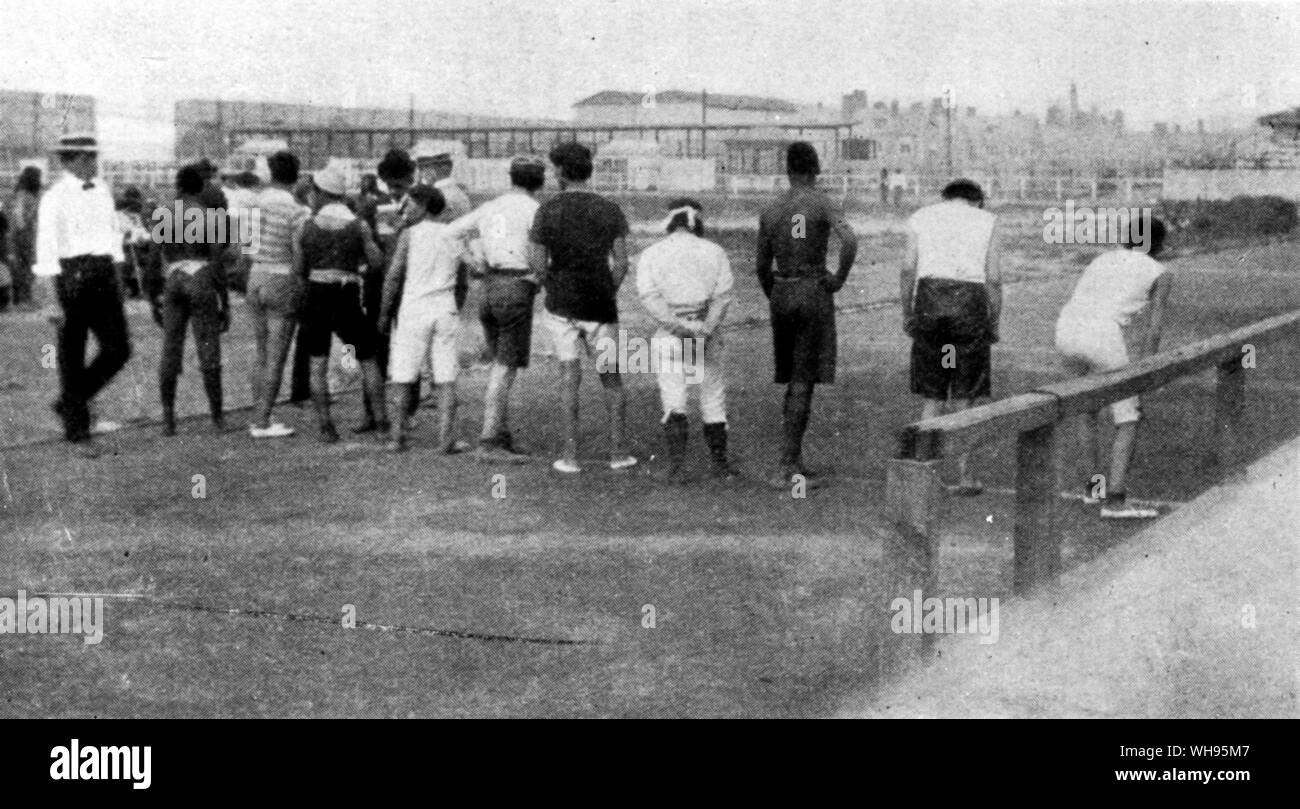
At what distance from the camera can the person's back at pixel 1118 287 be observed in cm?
805

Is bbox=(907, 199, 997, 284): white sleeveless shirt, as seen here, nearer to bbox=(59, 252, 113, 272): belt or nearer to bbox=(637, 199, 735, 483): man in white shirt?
bbox=(637, 199, 735, 483): man in white shirt

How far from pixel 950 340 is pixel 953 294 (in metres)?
0.26

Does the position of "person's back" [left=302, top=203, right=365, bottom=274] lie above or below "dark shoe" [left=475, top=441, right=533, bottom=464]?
above

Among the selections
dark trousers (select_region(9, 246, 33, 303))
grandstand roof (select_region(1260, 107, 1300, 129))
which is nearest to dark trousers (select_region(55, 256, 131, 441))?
dark trousers (select_region(9, 246, 33, 303))

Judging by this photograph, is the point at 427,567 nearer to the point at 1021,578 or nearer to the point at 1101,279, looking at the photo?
the point at 1021,578

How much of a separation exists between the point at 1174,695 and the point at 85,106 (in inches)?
643

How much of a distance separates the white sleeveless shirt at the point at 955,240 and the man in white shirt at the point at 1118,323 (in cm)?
56

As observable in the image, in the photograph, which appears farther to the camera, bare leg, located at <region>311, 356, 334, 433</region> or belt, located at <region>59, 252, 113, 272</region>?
bare leg, located at <region>311, 356, 334, 433</region>

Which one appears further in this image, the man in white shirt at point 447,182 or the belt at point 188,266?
the man in white shirt at point 447,182

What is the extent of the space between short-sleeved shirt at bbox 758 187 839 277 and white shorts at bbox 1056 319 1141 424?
4.57 ft

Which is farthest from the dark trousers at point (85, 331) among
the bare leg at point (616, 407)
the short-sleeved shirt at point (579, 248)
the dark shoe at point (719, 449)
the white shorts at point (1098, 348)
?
the white shorts at point (1098, 348)

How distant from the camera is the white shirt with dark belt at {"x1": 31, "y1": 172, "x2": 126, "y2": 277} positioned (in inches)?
360

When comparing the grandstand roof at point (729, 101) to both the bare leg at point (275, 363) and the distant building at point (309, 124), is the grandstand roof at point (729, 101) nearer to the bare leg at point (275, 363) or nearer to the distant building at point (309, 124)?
the distant building at point (309, 124)

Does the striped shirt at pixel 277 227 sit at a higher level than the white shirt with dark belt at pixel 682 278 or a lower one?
higher
